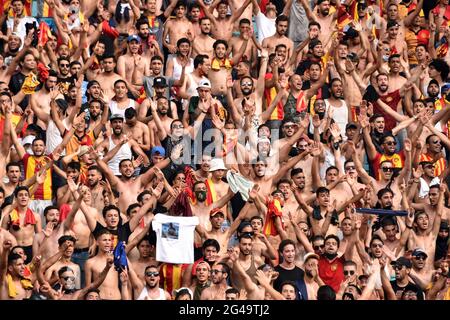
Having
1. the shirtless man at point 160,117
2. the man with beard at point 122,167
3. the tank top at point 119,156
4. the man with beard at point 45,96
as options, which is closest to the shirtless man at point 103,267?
the man with beard at point 122,167

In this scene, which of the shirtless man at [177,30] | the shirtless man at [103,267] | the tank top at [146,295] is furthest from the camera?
the shirtless man at [177,30]

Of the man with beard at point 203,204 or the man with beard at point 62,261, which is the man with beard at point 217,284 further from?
the man with beard at point 62,261

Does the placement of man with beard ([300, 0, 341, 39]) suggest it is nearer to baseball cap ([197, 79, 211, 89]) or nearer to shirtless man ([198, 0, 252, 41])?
shirtless man ([198, 0, 252, 41])

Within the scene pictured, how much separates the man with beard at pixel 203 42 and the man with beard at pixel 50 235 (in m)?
3.92

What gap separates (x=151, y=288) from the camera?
28.8 metres

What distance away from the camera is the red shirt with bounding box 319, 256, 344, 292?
2950cm

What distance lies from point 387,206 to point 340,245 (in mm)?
981

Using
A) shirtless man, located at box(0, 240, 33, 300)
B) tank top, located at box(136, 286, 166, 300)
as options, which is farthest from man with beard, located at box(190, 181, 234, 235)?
shirtless man, located at box(0, 240, 33, 300)

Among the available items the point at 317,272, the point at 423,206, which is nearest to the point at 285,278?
the point at 317,272

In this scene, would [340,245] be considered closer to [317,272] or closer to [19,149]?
[317,272]

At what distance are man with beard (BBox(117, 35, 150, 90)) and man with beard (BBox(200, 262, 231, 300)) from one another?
3999 millimetres

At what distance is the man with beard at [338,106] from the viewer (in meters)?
31.8

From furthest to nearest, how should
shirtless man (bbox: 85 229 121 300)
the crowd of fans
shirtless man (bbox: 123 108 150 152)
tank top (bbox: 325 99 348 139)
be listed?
tank top (bbox: 325 99 348 139), shirtless man (bbox: 123 108 150 152), the crowd of fans, shirtless man (bbox: 85 229 121 300)

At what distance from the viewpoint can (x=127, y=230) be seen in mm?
29547
